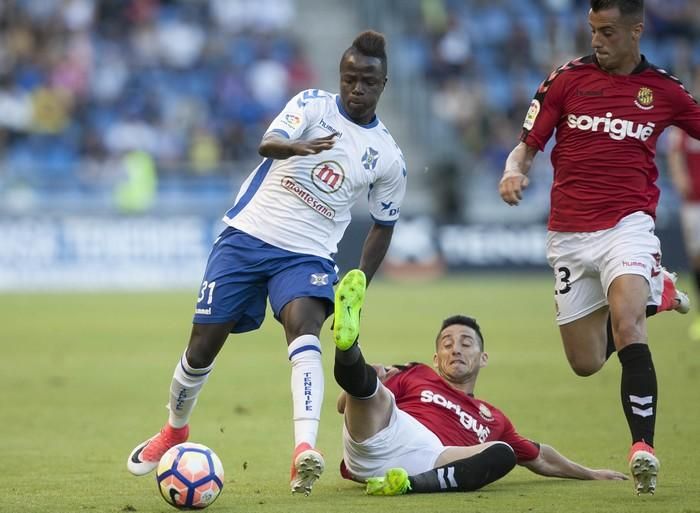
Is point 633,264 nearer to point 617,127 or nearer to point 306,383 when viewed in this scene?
point 617,127

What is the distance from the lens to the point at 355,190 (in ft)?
24.9

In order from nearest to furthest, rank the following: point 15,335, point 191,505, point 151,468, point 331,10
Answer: point 191,505 → point 151,468 → point 15,335 → point 331,10

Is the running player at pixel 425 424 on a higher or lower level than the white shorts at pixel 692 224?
lower

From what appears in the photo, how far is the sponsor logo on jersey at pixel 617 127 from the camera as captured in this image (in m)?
7.55

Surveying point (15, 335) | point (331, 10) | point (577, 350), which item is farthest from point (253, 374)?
point (331, 10)

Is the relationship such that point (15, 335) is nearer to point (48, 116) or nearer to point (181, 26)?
point (48, 116)

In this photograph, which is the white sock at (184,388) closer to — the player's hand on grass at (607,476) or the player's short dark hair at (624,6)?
the player's hand on grass at (607,476)

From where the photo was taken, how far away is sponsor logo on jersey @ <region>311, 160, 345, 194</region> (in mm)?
7465

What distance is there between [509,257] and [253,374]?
12.8 meters

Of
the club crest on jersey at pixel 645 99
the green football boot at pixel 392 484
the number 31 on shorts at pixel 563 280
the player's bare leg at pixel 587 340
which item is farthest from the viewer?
the player's bare leg at pixel 587 340

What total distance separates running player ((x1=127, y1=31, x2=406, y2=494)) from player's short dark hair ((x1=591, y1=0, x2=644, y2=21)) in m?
1.28

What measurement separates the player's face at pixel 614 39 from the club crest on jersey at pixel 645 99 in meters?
0.18

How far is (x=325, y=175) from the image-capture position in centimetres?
747

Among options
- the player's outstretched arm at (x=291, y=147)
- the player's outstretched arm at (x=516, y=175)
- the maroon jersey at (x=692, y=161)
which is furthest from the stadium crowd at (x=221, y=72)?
the player's outstretched arm at (x=291, y=147)
